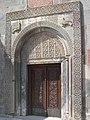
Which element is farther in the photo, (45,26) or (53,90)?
(53,90)

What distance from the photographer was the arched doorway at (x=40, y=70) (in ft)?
20.6

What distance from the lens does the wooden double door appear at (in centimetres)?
638

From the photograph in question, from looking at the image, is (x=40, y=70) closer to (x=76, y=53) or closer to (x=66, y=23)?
(x=76, y=53)

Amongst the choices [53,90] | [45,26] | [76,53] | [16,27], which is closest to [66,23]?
[45,26]

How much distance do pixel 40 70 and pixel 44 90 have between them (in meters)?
0.58

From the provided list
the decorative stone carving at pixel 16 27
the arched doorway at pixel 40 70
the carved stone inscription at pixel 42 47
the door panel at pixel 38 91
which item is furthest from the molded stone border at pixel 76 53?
the door panel at pixel 38 91

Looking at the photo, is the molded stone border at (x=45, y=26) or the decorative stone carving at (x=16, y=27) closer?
the molded stone border at (x=45, y=26)

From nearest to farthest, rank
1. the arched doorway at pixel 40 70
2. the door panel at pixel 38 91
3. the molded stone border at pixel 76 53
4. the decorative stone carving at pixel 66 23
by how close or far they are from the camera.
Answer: the molded stone border at pixel 76 53 → the decorative stone carving at pixel 66 23 → the arched doorway at pixel 40 70 → the door panel at pixel 38 91

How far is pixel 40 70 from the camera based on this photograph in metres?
6.65

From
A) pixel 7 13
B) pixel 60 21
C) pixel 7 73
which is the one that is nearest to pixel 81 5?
pixel 60 21

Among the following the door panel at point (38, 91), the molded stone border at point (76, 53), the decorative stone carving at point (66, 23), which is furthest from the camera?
the door panel at point (38, 91)

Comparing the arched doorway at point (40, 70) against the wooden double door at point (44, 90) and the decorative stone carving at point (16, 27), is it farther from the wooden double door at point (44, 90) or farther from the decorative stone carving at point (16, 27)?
the decorative stone carving at point (16, 27)

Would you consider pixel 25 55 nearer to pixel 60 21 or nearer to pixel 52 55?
pixel 52 55

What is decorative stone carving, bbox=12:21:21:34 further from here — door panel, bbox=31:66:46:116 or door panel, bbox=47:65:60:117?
door panel, bbox=47:65:60:117
